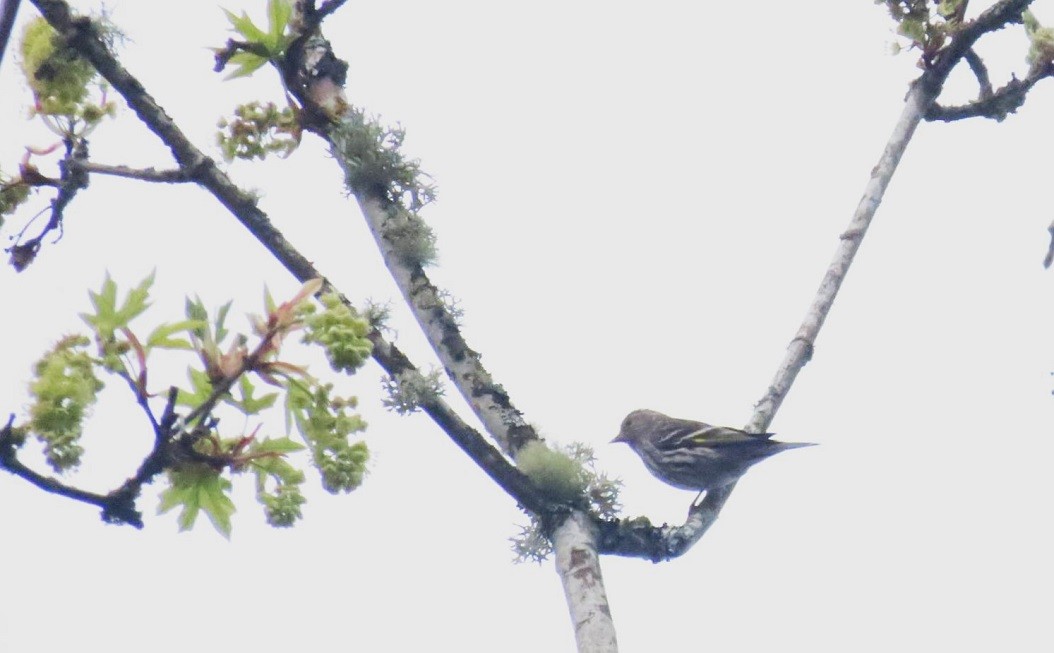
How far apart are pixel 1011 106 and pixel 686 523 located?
2491mm

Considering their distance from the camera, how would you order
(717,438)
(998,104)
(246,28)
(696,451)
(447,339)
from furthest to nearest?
(696,451) < (717,438) < (998,104) < (447,339) < (246,28)

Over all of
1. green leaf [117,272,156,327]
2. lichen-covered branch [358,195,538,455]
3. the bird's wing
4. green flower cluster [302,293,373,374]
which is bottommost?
green flower cluster [302,293,373,374]

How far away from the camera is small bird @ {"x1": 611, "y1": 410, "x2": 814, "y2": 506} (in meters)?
7.63

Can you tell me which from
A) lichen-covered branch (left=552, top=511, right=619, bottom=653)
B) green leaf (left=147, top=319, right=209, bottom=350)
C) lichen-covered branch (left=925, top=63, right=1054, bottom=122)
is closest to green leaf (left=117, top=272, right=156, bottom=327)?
green leaf (left=147, top=319, right=209, bottom=350)

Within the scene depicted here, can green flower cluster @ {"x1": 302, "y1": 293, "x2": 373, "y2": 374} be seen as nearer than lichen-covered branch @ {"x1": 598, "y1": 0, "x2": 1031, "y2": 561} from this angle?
Yes

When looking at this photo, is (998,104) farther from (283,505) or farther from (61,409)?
(61,409)

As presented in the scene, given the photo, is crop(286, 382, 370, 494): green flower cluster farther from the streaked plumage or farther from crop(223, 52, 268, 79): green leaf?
the streaked plumage

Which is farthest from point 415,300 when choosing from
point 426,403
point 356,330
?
point 356,330

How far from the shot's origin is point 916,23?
18.3 feet

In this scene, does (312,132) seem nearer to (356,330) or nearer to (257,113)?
(257,113)

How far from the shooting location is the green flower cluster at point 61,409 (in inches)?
112

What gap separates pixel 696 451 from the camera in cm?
819

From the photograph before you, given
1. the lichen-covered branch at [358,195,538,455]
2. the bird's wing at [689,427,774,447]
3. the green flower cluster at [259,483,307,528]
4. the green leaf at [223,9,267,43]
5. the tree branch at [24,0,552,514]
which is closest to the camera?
the green flower cluster at [259,483,307,528]

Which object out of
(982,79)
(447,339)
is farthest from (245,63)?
(982,79)
